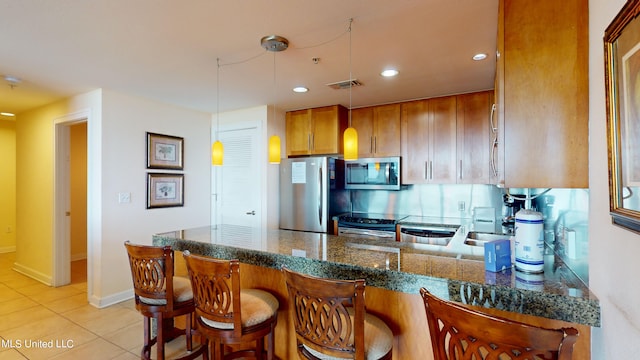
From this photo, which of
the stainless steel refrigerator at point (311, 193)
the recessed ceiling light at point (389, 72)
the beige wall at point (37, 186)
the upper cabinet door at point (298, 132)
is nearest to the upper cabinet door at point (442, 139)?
the recessed ceiling light at point (389, 72)

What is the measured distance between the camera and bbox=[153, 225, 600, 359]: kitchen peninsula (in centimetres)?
113

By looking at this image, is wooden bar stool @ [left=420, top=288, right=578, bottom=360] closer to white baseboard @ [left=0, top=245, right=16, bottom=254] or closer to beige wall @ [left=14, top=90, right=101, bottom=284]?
beige wall @ [left=14, top=90, right=101, bottom=284]

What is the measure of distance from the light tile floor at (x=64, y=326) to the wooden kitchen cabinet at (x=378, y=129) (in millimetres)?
2838

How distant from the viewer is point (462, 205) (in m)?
3.75

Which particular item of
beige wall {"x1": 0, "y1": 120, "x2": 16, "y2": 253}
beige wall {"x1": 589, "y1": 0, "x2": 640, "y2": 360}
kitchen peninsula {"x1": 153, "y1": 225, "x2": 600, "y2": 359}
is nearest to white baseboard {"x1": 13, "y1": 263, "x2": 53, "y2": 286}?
beige wall {"x1": 0, "y1": 120, "x2": 16, "y2": 253}

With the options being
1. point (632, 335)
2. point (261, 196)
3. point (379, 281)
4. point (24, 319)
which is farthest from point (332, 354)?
point (24, 319)

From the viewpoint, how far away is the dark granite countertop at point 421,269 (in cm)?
112

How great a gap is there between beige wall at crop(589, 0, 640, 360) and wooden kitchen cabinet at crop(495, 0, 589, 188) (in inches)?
1.9

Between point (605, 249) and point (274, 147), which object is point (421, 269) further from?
point (274, 147)

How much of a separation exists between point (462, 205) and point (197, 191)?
135 inches

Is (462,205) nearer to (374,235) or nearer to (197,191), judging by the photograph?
(374,235)

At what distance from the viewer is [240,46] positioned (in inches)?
90.4

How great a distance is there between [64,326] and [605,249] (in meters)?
3.92

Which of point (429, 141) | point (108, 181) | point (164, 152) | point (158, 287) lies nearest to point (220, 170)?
point (164, 152)
